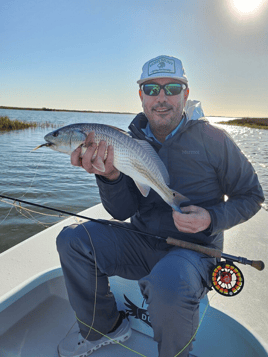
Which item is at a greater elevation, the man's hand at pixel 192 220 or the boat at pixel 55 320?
the man's hand at pixel 192 220

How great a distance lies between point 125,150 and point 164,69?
0.96m

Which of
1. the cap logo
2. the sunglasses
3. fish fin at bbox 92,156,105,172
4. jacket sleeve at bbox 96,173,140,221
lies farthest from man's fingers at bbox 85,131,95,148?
the cap logo

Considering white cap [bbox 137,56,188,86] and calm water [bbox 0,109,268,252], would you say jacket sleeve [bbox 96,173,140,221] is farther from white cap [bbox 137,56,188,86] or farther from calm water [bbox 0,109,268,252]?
calm water [bbox 0,109,268,252]

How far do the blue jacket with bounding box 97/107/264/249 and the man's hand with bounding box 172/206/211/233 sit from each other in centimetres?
10

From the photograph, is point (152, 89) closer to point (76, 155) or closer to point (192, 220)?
point (76, 155)

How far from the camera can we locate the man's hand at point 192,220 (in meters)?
2.07

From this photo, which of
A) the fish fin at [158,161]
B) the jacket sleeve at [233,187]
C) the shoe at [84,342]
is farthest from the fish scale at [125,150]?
the shoe at [84,342]

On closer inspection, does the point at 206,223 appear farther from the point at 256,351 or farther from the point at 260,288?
the point at 260,288

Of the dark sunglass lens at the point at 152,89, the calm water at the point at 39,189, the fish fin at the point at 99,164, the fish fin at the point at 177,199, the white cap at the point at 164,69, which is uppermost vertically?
the white cap at the point at 164,69

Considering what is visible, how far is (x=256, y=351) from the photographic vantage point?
1.91 m

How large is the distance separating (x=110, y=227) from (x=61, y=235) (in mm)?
458

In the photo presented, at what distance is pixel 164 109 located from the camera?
2.60 metres

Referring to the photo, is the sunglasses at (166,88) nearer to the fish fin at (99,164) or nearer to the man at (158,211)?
the man at (158,211)

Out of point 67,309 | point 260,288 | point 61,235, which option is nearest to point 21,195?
point 67,309
